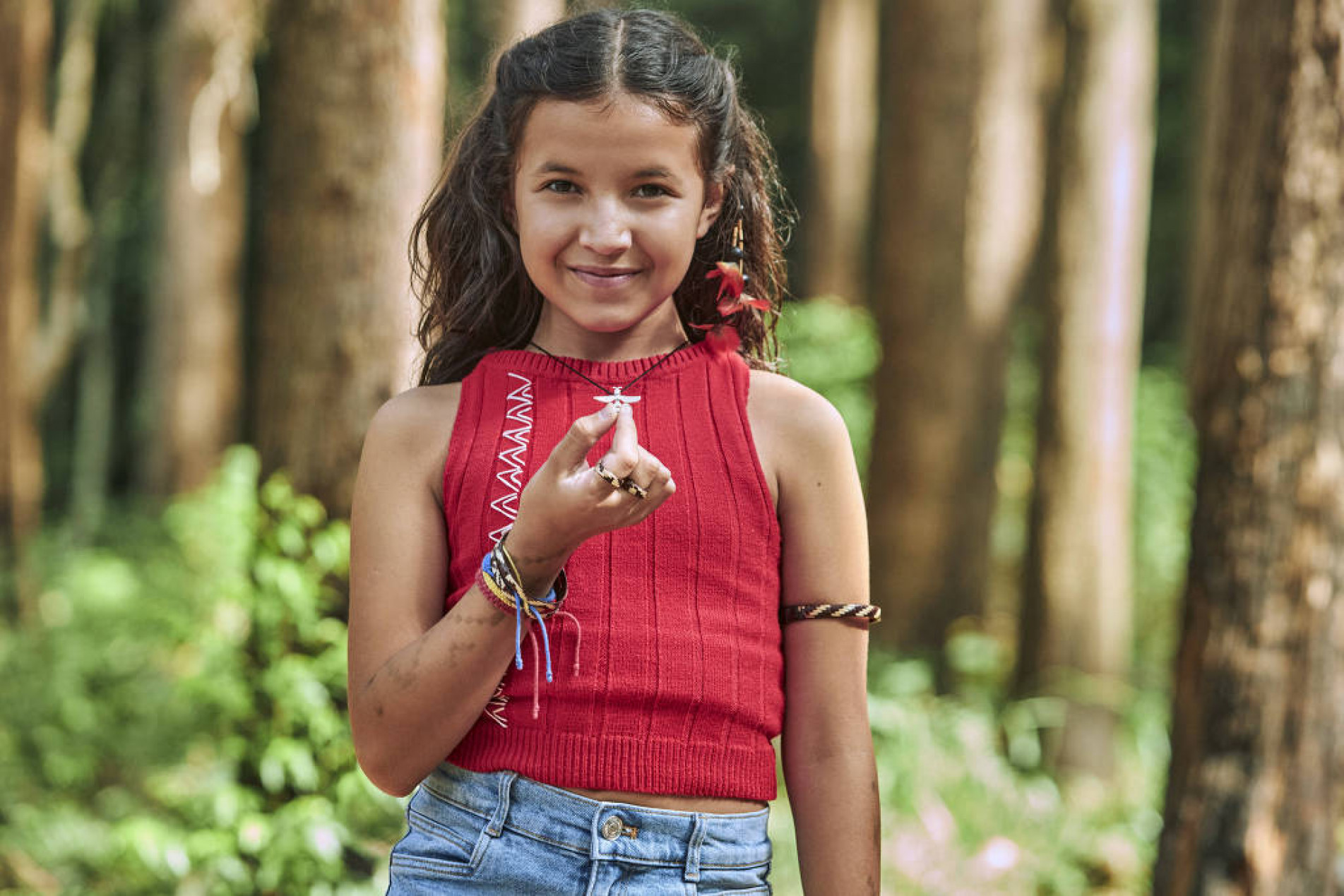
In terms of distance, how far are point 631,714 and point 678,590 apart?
0.17 metres

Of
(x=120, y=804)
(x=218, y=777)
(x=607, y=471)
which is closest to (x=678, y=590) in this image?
(x=607, y=471)

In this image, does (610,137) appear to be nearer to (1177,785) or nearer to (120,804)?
(1177,785)

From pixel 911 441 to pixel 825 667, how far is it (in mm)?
6899

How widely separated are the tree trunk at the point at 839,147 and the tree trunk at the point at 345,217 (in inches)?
400

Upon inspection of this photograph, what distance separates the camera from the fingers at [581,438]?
1785 mm

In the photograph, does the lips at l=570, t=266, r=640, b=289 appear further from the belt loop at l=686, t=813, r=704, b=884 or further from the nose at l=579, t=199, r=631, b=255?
the belt loop at l=686, t=813, r=704, b=884

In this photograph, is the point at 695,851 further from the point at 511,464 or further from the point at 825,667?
the point at 511,464

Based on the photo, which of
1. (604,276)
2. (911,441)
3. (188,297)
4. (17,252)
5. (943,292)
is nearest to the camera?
(604,276)

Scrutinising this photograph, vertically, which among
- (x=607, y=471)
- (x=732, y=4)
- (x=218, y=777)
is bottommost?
(x=218, y=777)

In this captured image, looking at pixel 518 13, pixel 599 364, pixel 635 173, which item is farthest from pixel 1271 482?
pixel 518 13

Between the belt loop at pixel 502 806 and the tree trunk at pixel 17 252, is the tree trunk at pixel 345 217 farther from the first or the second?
the tree trunk at pixel 17 252

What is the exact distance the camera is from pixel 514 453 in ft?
6.88

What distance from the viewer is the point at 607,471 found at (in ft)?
5.76

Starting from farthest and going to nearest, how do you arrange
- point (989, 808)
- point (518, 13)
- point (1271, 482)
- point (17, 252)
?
1. point (17, 252)
2. point (989, 808)
3. point (518, 13)
4. point (1271, 482)
